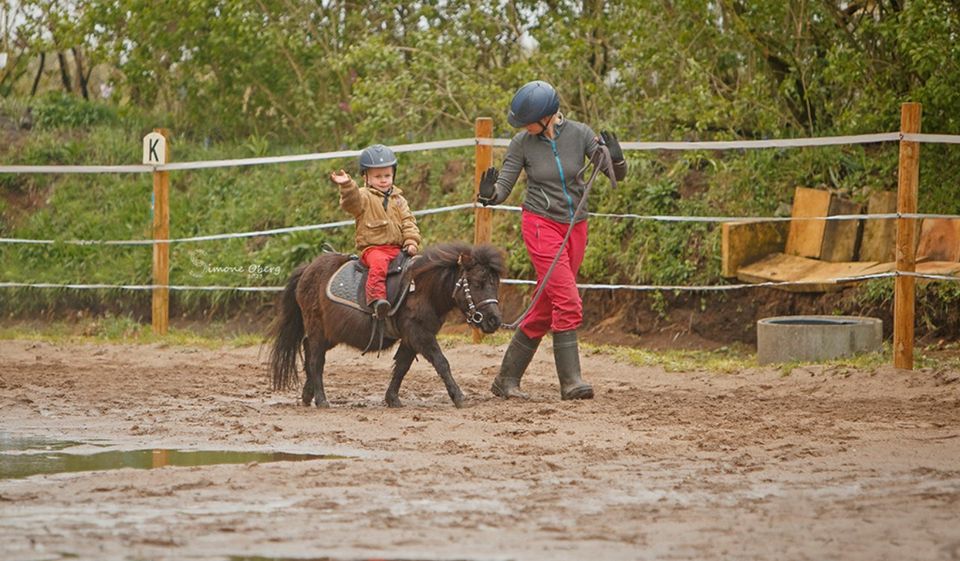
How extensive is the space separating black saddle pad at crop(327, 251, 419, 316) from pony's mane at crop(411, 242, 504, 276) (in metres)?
0.12

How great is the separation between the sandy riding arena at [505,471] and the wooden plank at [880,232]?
2.30 meters

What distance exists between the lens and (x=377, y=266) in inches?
329

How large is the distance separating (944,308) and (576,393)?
4160 mm

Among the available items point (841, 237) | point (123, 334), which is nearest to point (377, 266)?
point (841, 237)

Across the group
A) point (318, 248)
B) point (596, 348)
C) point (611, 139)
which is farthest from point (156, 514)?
point (318, 248)

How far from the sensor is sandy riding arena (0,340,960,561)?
480 cm

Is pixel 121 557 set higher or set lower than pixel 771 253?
A: lower

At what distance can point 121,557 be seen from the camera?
457 cm

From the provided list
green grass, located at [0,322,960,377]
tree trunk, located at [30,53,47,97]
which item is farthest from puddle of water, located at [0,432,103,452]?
tree trunk, located at [30,53,47,97]

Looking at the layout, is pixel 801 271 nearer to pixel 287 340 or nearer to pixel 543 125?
pixel 543 125

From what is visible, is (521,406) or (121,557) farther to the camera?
(521,406)

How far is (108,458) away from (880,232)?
721cm

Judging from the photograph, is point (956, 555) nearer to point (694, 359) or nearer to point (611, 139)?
point (611, 139)

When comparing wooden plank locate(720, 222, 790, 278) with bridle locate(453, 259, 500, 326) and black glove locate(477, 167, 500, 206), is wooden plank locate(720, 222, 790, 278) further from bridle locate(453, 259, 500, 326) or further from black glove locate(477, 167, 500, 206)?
bridle locate(453, 259, 500, 326)
